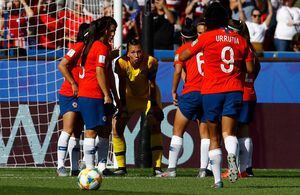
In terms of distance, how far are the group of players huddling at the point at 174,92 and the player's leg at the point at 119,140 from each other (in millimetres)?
15

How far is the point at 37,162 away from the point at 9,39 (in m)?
2.24

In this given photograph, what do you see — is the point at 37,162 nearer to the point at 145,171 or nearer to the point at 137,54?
the point at 145,171

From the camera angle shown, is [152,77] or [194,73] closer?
[194,73]

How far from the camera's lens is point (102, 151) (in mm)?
15875

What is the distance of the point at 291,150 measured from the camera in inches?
776

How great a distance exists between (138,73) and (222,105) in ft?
10.6

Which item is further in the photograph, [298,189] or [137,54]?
[137,54]

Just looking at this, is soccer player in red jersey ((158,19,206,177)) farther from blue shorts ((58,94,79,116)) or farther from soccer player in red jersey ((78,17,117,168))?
blue shorts ((58,94,79,116))

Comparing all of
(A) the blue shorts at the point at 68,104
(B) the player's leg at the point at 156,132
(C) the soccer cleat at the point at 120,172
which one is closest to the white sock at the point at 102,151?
(C) the soccer cleat at the point at 120,172

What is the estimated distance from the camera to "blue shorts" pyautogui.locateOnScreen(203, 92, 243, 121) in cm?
1295

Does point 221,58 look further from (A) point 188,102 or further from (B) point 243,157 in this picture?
(B) point 243,157

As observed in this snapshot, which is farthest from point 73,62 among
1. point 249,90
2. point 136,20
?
point 136,20

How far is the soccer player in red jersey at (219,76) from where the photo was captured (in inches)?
510

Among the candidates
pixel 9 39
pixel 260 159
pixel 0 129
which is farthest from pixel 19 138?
pixel 260 159
